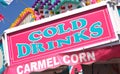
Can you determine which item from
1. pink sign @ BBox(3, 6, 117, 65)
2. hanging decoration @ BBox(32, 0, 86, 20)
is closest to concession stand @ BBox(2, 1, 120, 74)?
pink sign @ BBox(3, 6, 117, 65)

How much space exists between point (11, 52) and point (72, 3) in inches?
87.8

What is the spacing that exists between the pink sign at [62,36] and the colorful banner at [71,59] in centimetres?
32

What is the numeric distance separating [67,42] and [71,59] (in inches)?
27.0

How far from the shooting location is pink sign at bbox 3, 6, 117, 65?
21.0 ft

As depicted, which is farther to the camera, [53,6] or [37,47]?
[53,6]

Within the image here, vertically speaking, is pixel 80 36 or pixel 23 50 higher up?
pixel 80 36

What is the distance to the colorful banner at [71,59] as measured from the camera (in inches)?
229

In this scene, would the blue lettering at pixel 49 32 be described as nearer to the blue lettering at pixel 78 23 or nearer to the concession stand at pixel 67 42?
the concession stand at pixel 67 42

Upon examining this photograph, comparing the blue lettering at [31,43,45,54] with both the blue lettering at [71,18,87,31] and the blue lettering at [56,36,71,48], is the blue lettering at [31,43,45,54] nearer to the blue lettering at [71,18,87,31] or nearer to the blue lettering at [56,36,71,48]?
the blue lettering at [56,36,71,48]

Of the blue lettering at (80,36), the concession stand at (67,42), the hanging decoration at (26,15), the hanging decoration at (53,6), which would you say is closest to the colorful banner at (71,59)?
the concession stand at (67,42)

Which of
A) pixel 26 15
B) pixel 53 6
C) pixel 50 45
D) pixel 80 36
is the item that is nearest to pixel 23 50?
pixel 50 45

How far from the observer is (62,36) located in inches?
263

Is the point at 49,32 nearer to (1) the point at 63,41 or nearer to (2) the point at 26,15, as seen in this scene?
(1) the point at 63,41

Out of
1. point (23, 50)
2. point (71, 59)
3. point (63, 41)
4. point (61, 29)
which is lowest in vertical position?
point (71, 59)
